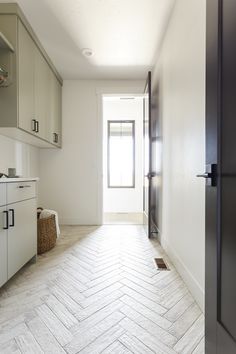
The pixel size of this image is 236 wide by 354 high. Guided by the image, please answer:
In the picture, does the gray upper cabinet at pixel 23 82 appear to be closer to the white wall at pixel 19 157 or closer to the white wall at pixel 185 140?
the white wall at pixel 19 157

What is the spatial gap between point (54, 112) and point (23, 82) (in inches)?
50.9

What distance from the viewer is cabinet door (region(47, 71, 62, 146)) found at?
359 cm

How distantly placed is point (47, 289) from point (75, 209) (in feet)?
7.91

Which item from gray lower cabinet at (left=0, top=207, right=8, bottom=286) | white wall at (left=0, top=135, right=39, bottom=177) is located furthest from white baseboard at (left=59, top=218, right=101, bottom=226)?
gray lower cabinet at (left=0, top=207, right=8, bottom=286)

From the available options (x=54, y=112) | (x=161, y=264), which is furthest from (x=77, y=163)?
(x=161, y=264)

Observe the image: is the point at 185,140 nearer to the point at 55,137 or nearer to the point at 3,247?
the point at 3,247

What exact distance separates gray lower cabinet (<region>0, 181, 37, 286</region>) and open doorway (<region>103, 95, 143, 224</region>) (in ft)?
11.5

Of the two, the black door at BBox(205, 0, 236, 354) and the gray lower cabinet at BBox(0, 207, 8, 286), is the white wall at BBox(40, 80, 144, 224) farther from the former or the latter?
the black door at BBox(205, 0, 236, 354)

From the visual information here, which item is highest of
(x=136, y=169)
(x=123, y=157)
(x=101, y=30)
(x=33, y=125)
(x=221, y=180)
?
(x=101, y=30)

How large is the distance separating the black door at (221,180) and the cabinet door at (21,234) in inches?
56.8

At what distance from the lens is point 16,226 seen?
2027 mm

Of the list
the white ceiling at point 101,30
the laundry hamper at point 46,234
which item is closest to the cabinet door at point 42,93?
the white ceiling at point 101,30

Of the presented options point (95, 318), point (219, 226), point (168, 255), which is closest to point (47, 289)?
point (95, 318)

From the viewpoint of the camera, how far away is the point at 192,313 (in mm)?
1576
